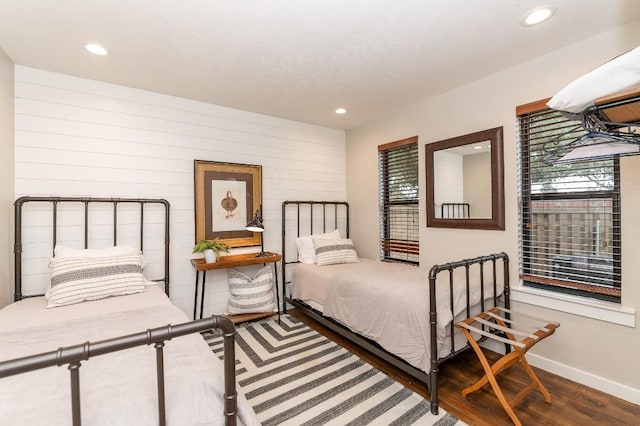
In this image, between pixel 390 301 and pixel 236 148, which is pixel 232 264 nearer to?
pixel 236 148

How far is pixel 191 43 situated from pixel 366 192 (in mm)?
2655

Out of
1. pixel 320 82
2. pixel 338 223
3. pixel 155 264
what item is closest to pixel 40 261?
pixel 155 264

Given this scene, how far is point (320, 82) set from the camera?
109 inches

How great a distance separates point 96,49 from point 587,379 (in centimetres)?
433

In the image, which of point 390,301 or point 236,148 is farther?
point 236,148

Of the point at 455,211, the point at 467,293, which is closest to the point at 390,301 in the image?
the point at 467,293

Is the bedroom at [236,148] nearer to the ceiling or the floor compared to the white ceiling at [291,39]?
nearer to the floor

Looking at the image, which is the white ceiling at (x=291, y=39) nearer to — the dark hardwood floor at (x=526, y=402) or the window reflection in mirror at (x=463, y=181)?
the window reflection in mirror at (x=463, y=181)

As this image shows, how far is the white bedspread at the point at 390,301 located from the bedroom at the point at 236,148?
66cm

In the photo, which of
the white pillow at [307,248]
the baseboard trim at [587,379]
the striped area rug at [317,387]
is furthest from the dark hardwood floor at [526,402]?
the white pillow at [307,248]

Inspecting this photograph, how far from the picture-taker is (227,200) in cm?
339

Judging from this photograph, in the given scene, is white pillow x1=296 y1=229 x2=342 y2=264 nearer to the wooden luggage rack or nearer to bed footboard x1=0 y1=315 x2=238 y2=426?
the wooden luggage rack

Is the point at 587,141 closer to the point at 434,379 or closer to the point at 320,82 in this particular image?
the point at 434,379

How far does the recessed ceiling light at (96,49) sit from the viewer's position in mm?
2129
